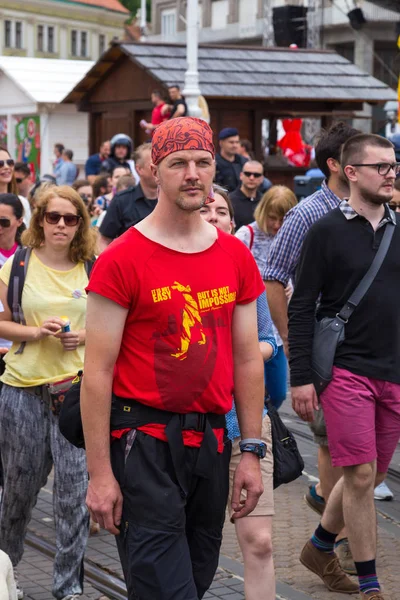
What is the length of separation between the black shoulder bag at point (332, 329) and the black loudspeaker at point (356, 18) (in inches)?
1638

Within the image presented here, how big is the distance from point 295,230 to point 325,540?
61.2 inches

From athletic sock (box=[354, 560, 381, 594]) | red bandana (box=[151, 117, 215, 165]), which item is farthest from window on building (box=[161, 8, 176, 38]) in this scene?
red bandana (box=[151, 117, 215, 165])

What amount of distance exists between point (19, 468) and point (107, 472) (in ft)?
5.84

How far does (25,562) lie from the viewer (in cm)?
629

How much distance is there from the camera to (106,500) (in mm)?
3775

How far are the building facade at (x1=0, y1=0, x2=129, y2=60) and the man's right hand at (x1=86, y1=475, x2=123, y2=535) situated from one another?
69976 mm

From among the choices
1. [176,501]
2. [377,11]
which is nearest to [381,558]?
[176,501]

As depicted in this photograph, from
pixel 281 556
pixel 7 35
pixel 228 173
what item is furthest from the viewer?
pixel 7 35

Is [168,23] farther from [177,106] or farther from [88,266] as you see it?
[88,266]

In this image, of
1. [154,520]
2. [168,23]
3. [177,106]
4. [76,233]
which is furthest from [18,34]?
[154,520]

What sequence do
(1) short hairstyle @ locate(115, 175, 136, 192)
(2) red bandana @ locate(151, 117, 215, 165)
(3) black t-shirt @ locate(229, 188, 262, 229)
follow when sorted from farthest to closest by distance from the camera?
(1) short hairstyle @ locate(115, 175, 136, 192), (3) black t-shirt @ locate(229, 188, 262, 229), (2) red bandana @ locate(151, 117, 215, 165)

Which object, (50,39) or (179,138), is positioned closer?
(179,138)

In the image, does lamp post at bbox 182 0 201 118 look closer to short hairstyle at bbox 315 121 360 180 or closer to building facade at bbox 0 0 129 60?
short hairstyle at bbox 315 121 360 180

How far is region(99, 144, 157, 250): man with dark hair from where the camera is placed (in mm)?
8305
